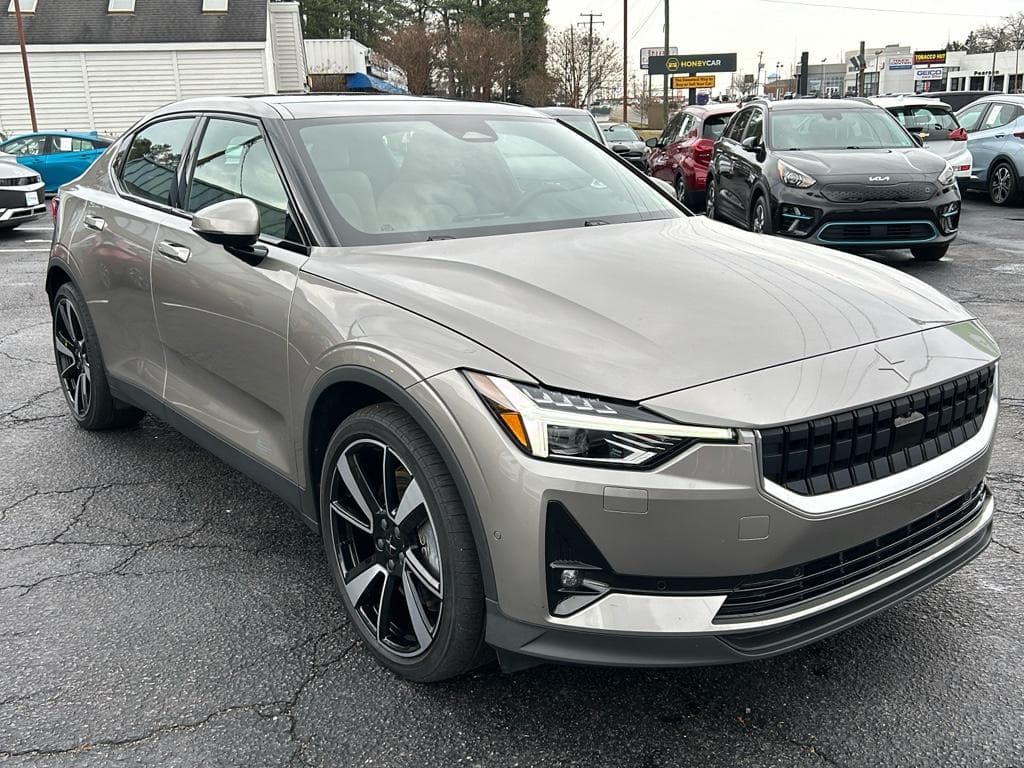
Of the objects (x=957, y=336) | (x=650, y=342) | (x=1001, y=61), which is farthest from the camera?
(x=1001, y=61)

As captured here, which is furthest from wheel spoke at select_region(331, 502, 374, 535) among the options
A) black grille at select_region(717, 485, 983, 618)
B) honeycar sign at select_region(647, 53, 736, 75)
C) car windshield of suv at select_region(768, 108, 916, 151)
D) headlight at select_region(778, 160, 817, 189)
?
honeycar sign at select_region(647, 53, 736, 75)

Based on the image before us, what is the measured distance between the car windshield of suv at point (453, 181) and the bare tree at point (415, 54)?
49899 mm

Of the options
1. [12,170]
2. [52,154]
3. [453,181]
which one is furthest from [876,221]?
[52,154]

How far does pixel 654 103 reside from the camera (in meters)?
71.1

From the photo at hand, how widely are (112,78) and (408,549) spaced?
36.2 meters

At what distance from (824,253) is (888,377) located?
3.46 ft

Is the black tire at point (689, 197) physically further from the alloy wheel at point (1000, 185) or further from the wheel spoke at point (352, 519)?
the wheel spoke at point (352, 519)

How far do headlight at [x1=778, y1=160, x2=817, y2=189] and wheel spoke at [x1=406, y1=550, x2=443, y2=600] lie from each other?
24.9ft

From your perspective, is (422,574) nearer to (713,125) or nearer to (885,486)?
(885,486)

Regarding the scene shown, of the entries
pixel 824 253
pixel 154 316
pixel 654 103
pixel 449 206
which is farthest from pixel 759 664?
pixel 654 103

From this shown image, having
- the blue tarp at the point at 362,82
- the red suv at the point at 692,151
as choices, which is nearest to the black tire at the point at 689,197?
the red suv at the point at 692,151

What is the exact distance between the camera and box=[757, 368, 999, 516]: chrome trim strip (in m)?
2.21

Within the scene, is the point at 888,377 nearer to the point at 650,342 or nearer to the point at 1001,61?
the point at 650,342

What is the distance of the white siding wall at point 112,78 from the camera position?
33.9m
